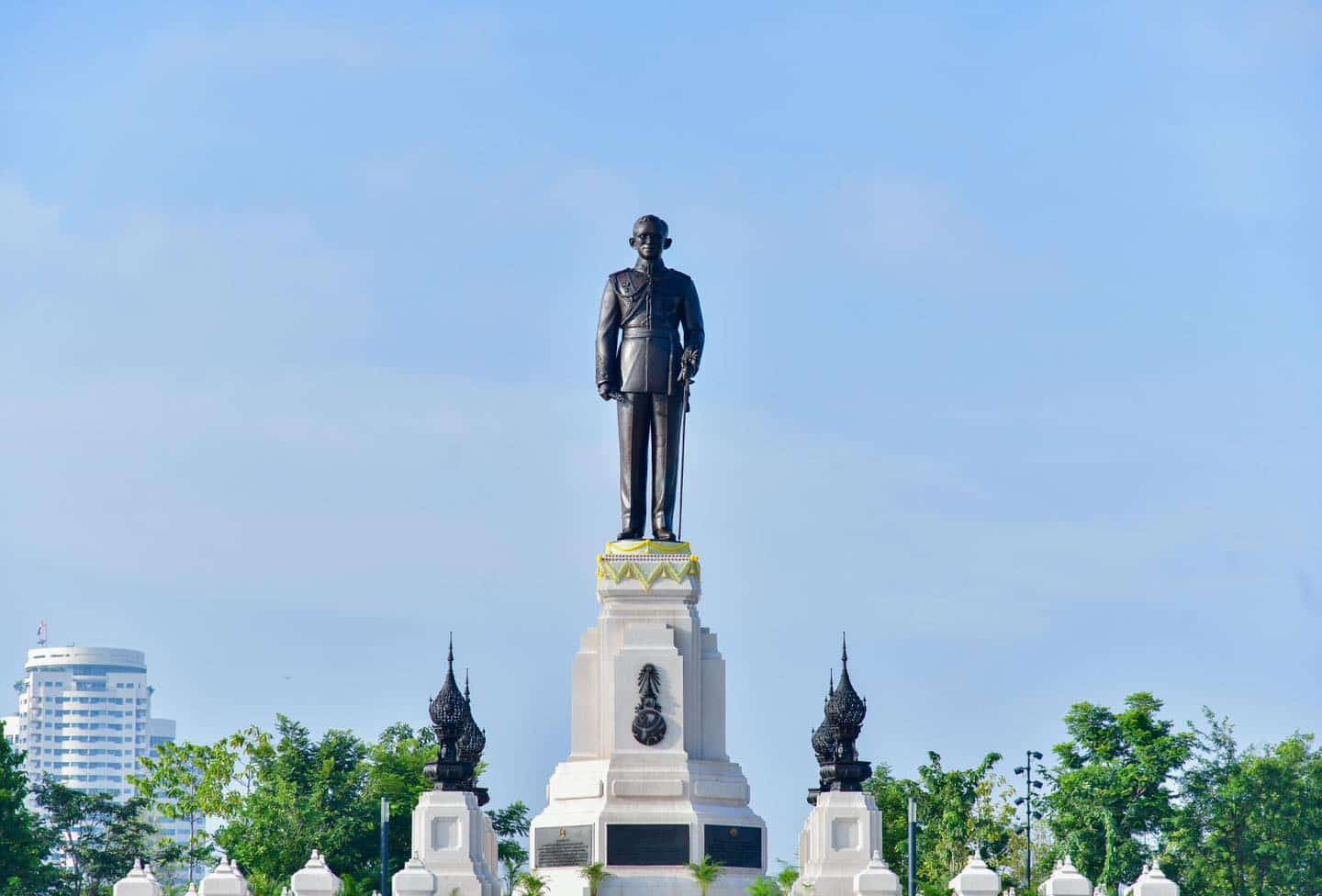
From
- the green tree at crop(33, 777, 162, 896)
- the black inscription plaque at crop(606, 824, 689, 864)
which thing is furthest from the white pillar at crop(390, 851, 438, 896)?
the green tree at crop(33, 777, 162, 896)

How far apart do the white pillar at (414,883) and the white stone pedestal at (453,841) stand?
2.99 meters

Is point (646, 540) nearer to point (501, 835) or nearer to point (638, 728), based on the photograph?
point (638, 728)

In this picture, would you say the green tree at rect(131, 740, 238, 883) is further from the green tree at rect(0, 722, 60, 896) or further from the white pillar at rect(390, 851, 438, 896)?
the white pillar at rect(390, 851, 438, 896)

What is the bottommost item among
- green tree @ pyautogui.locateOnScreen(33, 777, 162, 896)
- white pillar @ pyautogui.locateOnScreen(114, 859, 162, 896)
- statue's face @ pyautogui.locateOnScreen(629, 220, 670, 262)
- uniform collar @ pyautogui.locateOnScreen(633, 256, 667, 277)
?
white pillar @ pyautogui.locateOnScreen(114, 859, 162, 896)

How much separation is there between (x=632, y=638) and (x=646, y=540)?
193 cm

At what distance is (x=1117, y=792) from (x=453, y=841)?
2087cm

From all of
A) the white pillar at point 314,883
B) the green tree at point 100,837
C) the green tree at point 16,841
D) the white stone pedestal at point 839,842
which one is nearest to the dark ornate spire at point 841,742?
the white stone pedestal at point 839,842

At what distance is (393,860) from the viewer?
64.8 m

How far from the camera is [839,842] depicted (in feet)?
161

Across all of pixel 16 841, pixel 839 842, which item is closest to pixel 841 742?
pixel 839 842

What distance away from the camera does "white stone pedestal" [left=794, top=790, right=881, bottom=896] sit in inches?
1906

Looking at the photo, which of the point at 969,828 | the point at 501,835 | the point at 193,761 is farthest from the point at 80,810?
the point at 969,828

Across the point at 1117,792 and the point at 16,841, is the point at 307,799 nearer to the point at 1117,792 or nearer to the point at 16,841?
the point at 16,841

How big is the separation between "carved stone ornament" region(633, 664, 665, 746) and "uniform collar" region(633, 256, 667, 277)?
7617 mm
